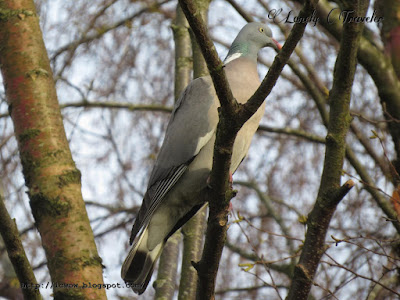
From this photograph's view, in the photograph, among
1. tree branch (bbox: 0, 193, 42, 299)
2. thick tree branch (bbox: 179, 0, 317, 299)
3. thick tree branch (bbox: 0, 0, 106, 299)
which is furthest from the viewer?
thick tree branch (bbox: 0, 0, 106, 299)

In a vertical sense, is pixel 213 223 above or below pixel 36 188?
below

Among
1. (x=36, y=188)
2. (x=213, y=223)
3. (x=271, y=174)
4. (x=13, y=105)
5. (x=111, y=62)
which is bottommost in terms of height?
(x=213, y=223)

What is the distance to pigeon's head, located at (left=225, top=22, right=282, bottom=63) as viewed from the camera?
3.72m

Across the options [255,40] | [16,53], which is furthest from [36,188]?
[255,40]

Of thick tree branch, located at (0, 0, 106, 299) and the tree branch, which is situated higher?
thick tree branch, located at (0, 0, 106, 299)

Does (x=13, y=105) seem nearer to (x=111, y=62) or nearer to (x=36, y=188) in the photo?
(x=36, y=188)

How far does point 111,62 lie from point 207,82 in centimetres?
298

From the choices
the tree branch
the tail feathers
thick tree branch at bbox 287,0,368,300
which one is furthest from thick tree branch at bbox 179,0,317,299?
the tail feathers

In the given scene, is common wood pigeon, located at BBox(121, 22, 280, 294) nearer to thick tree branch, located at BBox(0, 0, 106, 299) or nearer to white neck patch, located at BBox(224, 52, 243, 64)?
white neck patch, located at BBox(224, 52, 243, 64)

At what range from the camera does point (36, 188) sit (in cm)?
271

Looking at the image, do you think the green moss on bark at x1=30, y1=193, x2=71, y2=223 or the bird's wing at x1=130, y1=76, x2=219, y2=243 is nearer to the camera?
the green moss on bark at x1=30, y1=193, x2=71, y2=223

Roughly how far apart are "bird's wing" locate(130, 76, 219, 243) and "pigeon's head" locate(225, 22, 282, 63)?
0.42 metres

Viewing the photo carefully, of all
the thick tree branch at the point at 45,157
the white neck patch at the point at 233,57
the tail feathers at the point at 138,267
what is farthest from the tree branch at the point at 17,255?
the white neck patch at the point at 233,57

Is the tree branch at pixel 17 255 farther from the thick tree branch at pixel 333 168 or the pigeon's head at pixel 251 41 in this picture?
the pigeon's head at pixel 251 41
